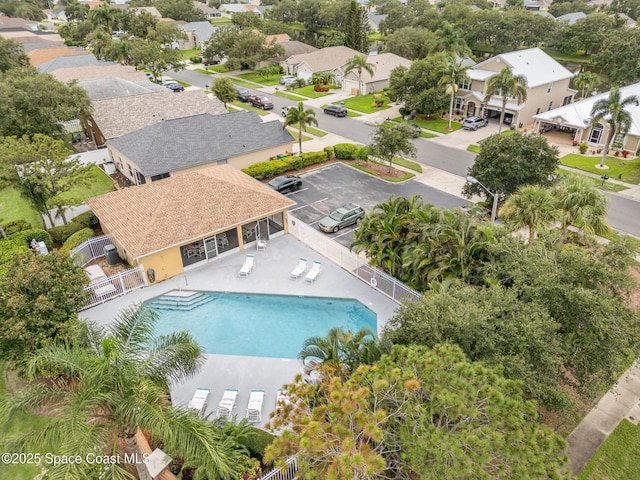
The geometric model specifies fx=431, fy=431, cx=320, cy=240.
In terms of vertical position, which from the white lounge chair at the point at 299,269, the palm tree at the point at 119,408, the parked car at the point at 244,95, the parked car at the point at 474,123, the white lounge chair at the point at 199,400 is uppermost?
the palm tree at the point at 119,408

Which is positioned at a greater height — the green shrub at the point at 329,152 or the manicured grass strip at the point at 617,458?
the green shrub at the point at 329,152

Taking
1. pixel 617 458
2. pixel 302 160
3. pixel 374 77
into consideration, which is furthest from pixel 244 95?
pixel 617 458

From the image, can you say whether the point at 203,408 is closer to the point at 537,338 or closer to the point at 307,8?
the point at 537,338

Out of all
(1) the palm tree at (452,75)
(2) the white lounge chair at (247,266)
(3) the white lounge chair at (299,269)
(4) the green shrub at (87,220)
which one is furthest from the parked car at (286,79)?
(3) the white lounge chair at (299,269)

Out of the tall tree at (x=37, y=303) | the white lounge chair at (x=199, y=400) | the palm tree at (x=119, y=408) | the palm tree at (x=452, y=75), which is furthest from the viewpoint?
the palm tree at (x=452, y=75)

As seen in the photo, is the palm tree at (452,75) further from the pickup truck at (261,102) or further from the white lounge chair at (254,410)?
the white lounge chair at (254,410)

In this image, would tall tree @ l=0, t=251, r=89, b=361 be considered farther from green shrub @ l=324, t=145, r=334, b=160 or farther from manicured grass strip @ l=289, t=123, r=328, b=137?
manicured grass strip @ l=289, t=123, r=328, b=137

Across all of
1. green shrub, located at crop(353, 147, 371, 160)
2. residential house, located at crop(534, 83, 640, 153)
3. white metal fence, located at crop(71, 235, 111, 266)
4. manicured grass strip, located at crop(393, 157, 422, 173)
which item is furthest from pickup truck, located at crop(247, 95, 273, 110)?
white metal fence, located at crop(71, 235, 111, 266)
